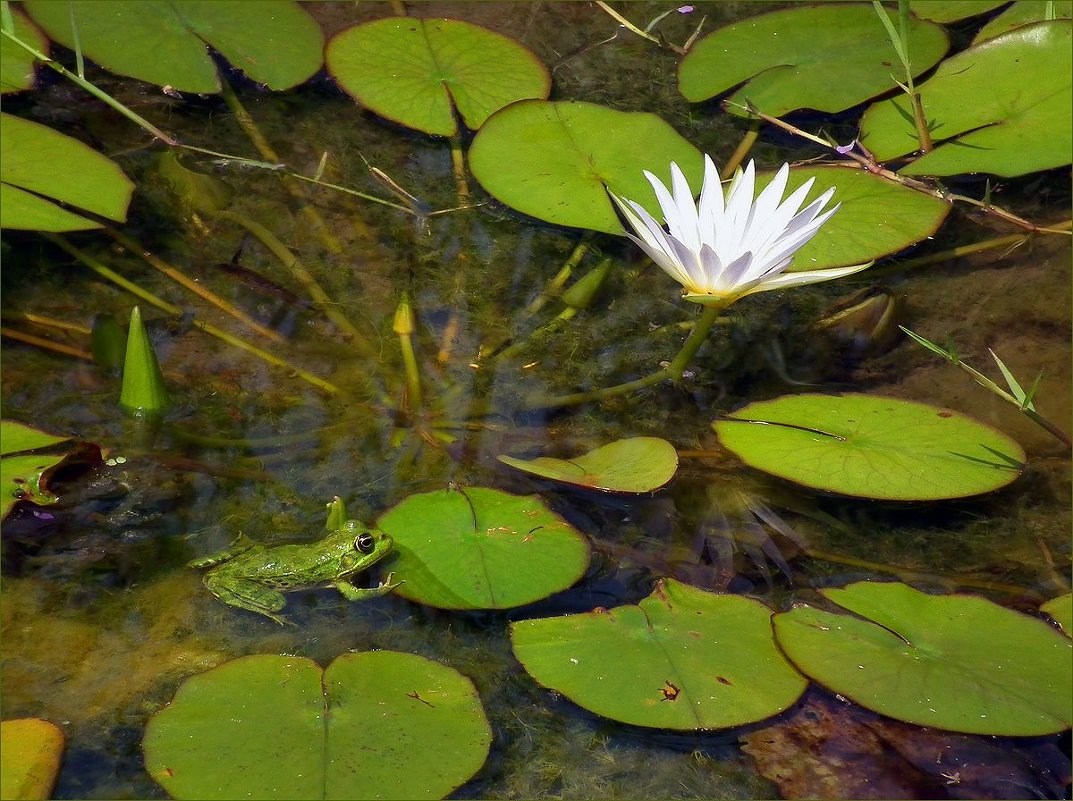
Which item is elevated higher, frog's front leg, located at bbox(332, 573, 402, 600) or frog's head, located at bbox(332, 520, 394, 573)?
frog's head, located at bbox(332, 520, 394, 573)

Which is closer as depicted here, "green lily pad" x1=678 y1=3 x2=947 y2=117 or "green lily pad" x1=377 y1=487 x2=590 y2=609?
"green lily pad" x1=377 y1=487 x2=590 y2=609

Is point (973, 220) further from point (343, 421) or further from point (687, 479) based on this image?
point (343, 421)

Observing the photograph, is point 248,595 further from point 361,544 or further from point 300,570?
point 361,544

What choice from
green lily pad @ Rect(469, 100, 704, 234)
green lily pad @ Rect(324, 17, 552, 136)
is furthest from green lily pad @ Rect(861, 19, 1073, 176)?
green lily pad @ Rect(324, 17, 552, 136)

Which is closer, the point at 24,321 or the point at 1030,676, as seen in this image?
the point at 1030,676

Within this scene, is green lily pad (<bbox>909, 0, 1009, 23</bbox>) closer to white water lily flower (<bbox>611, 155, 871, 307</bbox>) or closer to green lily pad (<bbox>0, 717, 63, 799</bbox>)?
white water lily flower (<bbox>611, 155, 871, 307</bbox>)

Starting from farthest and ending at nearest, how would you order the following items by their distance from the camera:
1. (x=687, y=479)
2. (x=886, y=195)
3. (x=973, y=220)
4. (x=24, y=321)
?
(x=973, y=220), (x=886, y=195), (x=24, y=321), (x=687, y=479)

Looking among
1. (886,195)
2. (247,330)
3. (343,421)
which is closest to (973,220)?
(886,195)
